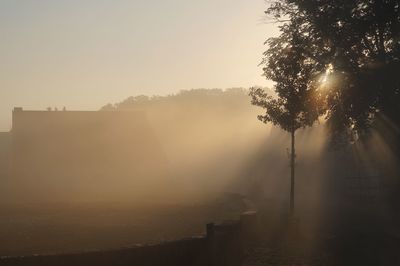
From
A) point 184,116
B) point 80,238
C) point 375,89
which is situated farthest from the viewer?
point 184,116

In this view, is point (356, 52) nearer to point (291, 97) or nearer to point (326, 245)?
point (291, 97)

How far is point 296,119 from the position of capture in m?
24.6

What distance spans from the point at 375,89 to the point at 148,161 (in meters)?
33.6

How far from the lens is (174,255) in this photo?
1328cm

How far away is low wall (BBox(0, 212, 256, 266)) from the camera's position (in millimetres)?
11664

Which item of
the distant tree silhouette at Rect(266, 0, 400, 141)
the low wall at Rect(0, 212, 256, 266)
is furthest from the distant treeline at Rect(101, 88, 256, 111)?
the low wall at Rect(0, 212, 256, 266)

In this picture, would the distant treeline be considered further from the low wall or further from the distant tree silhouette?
the low wall

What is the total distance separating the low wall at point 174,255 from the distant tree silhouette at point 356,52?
45.0ft

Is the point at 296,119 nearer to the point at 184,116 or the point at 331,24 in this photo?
the point at 331,24

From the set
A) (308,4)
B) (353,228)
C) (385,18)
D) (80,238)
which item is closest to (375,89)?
(385,18)

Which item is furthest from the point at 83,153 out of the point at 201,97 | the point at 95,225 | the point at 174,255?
the point at 201,97

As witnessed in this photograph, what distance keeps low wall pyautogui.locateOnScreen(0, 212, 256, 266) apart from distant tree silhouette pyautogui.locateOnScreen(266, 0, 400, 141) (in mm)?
13712

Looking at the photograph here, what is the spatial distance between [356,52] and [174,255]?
18.6 metres

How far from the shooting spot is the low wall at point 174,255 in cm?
1166
